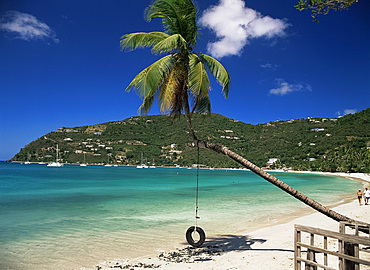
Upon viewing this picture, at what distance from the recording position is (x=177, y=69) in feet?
23.5

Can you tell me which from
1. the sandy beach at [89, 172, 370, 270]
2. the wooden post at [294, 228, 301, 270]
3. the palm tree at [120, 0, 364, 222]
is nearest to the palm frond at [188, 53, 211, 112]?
the palm tree at [120, 0, 364, 222]

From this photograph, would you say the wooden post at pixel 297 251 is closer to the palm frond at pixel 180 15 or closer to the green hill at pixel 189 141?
the palm frond at pixel 180 15

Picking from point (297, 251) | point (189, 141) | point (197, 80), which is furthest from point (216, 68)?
point (189, 141)

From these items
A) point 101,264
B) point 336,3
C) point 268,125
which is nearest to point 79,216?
point 101,264

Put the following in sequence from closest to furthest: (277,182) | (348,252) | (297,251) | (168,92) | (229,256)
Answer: (348,252) < (297,251) < (277,182) < (168,92) < (229,256)

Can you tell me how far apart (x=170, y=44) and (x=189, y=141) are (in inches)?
4202

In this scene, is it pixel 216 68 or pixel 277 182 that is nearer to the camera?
pixel 277 182

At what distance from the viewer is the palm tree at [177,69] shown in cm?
684

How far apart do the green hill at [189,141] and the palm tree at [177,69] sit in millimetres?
97216

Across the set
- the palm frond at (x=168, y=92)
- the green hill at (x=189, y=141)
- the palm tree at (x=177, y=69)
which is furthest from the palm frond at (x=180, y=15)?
the green hill at (x=189, y=141)

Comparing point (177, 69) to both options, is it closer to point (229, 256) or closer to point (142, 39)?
point (142, 39)

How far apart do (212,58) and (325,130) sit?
11827 cm

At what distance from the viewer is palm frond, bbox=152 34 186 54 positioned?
261 inches

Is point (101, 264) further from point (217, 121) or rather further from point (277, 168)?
point (217, 121)
